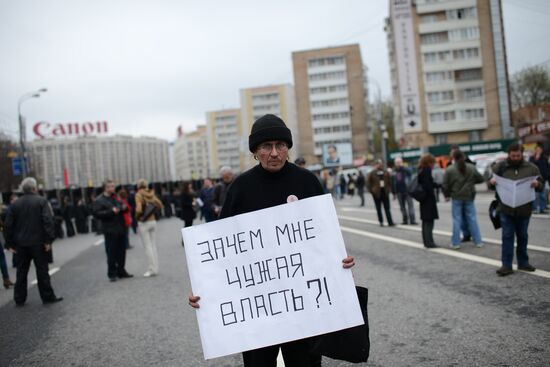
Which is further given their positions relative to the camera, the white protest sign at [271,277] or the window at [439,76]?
the window at [439,76]

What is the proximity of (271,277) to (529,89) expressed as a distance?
69.0 m

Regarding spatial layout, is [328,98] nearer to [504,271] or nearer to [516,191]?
[516,191]

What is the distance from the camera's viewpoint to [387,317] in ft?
17.7

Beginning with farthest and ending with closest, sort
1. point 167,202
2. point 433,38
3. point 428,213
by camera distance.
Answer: point 433,38
point 167,202
point 428,213

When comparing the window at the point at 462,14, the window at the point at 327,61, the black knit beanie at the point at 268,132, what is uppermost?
the window at the point at 327,61

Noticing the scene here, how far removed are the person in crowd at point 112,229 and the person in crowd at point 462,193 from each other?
22.5 ft

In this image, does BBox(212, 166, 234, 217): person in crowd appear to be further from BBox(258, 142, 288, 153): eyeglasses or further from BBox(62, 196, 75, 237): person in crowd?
BBox(62, 196, 75, 237): person in crowd

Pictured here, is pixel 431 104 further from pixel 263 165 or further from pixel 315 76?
pixel 263 165

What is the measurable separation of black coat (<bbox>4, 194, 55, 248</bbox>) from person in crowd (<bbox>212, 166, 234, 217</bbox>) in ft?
10.5

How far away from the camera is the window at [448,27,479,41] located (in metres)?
65.1

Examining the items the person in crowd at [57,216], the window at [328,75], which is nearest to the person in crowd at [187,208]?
the person in crowd at [57,216]

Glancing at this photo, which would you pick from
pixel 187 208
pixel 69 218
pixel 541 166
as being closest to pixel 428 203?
pixel 541 166

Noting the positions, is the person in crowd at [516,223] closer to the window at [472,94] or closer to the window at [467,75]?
the window at [472,94]

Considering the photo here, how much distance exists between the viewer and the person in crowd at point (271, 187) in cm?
291
